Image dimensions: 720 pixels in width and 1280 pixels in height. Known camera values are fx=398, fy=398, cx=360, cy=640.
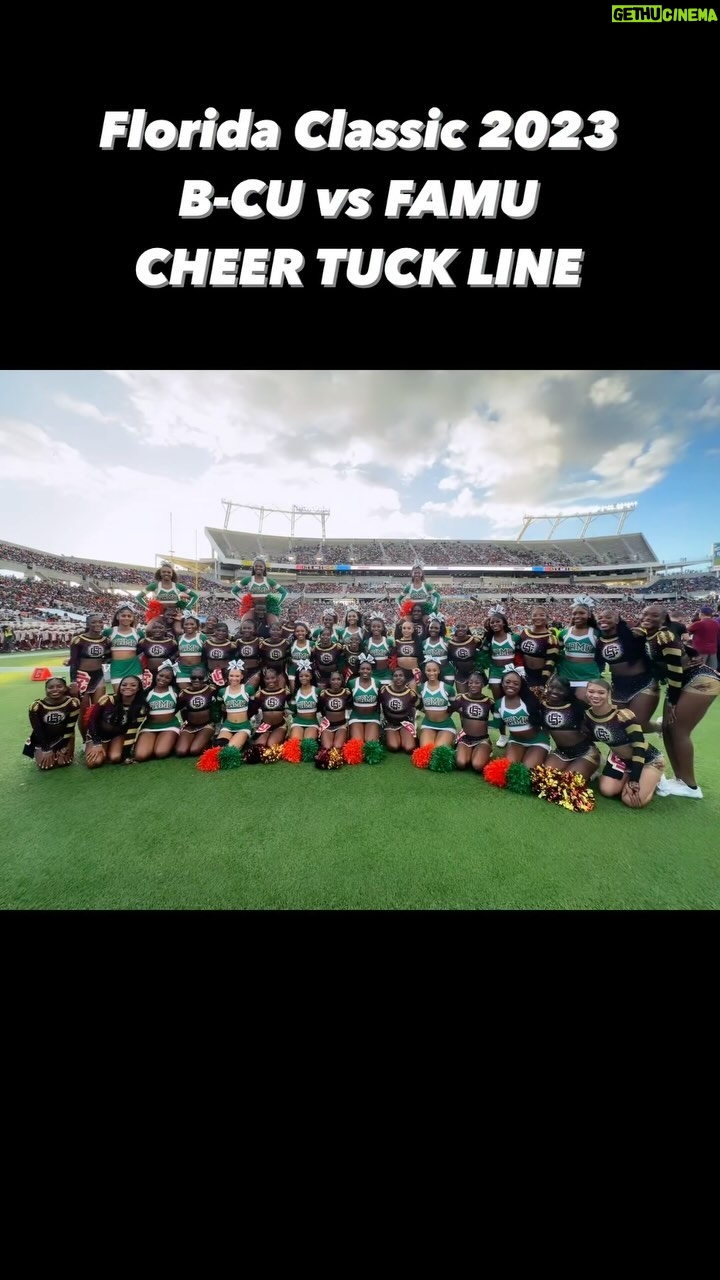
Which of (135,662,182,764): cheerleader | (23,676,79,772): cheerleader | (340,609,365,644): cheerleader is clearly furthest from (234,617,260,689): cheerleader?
(23,676,79,772): cheerleader

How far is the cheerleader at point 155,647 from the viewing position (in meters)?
5.91

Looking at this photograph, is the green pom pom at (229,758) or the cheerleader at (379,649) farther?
the cheerleader at (379,649)

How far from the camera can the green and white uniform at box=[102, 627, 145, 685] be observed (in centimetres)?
576

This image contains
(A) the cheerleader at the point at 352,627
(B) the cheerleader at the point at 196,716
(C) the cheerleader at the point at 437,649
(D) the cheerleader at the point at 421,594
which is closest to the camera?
(B) the cheerleader at the point at 196,716

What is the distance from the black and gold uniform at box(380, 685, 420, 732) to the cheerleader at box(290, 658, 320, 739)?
100 centimetres

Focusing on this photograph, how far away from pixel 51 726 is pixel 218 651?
2.24 meters

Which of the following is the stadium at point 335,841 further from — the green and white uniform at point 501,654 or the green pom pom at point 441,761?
the green and white uniform at point 501,654

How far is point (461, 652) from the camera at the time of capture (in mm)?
5895

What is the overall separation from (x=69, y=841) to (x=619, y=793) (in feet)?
17.7

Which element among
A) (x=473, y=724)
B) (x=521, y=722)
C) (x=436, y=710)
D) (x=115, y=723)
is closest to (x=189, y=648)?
(x=115, y=723)

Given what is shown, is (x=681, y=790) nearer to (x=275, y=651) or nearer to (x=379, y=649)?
(x=379, y=649)

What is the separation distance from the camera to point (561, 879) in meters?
2.96

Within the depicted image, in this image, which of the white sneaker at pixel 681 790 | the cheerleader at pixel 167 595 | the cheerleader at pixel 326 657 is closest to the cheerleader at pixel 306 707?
the cheerleader at pixel 326 657

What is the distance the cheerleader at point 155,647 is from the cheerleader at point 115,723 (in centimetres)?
62
